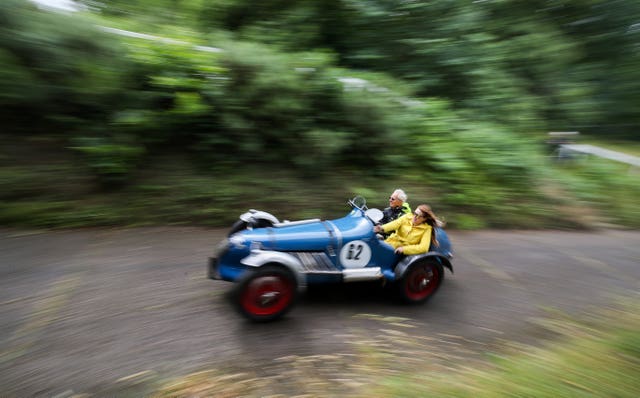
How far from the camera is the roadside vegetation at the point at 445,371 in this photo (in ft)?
10.0

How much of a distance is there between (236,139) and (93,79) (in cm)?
231

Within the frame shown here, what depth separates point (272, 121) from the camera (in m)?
7.20

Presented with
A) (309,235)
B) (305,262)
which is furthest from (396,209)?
(305,262)

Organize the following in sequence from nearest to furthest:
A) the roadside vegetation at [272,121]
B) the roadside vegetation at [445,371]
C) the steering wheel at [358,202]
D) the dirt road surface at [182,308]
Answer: the roadside vegetation at [445,371] < the dirt road surface at [182,308] < the steering wheel at [358,202] < the roadside vegetation at [272,121]

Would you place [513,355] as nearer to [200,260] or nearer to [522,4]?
[200,260]

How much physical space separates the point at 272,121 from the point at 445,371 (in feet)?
16.1

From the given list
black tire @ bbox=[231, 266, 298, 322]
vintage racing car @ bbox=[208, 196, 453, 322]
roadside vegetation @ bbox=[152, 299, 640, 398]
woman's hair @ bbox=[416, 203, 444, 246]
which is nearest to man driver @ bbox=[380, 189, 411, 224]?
vintage racing car @ bbox=[208, 196, 453, 322]

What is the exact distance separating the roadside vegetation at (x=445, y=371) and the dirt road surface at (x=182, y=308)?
0.13 metres

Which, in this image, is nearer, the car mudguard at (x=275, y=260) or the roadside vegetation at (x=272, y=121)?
the car mudguard at (x=275, y=260)

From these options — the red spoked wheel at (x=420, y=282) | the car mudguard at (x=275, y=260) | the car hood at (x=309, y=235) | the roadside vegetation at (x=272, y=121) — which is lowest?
the red spoked wheel at (x=420, y=282)

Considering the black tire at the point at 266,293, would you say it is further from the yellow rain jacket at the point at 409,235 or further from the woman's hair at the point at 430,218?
the woman's hair at the point at 430,218

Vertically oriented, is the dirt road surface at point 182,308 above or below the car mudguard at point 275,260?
below

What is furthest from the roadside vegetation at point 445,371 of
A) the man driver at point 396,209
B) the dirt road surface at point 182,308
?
the man driver at point 396,209

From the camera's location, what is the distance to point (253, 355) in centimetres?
381
